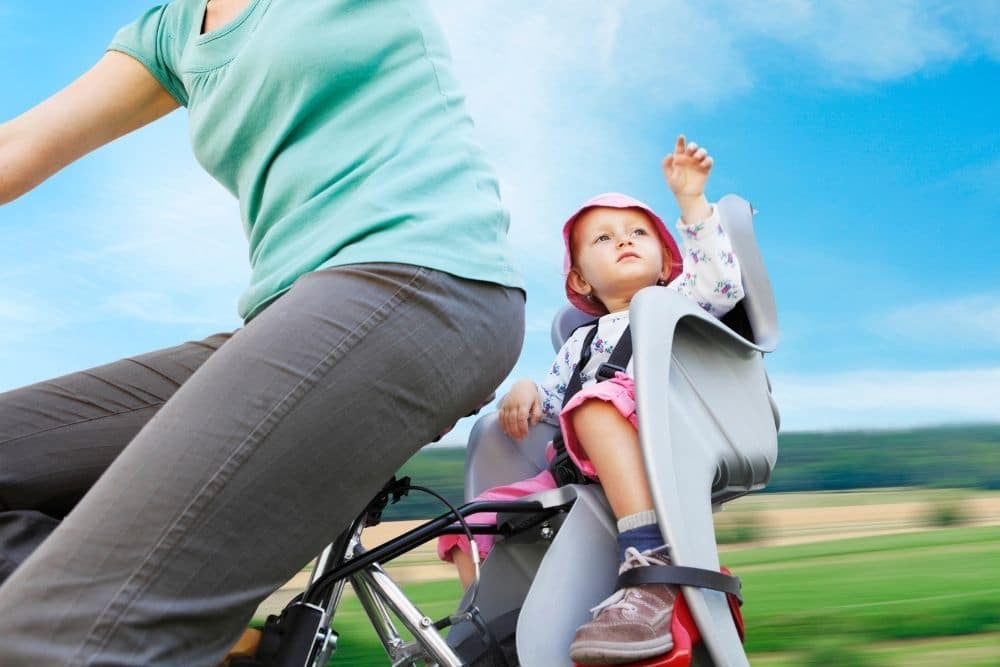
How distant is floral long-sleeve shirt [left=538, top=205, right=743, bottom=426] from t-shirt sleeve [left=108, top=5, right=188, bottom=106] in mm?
855

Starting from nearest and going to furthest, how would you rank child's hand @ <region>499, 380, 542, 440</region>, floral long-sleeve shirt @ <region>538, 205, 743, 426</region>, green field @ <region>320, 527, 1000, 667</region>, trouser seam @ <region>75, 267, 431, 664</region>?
1. trouser seam @ <region>75, 267, 431, 664</region>
2. floral long-sleeve shirt @ <region>538, 205, 743, 426</region>
3. child's hand @ <region>499, 380, 542, 440</region>
4. green field @ <region>320, 527, 1000, 667</region>

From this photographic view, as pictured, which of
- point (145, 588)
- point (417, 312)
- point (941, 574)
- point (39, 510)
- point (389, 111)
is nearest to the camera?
point (145, 588)

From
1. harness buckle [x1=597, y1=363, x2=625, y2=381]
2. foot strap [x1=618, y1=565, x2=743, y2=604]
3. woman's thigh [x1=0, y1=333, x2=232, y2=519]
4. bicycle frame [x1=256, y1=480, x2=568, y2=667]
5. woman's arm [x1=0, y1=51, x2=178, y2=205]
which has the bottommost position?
bicycle frame [x1=256, y1=480, x2=568, y2=667]

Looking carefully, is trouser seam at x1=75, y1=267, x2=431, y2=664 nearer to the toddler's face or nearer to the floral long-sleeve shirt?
the floral long-sleeve shirt

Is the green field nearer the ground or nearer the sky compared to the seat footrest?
nearer the ground

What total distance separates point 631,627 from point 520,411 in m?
0.65

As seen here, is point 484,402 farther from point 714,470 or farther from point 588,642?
point 714,470

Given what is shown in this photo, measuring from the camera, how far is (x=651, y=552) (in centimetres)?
142

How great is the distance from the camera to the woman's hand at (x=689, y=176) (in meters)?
1.81

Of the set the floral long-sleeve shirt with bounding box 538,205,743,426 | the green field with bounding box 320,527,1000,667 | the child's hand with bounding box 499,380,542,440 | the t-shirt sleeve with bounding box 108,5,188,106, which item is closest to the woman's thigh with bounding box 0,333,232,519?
the t-shirt sleeve with bounding box 108,5,188,106

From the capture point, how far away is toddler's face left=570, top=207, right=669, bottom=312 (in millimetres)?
2102

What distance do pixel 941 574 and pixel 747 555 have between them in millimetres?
911

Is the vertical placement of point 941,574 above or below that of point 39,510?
below

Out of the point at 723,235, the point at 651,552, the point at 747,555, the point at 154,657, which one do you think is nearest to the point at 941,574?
the point at 747,555
